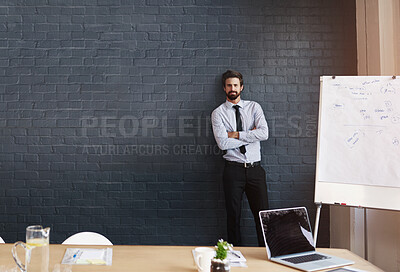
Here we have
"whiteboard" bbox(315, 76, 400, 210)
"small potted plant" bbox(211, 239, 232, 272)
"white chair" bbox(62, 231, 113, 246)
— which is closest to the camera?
"small potted plant" bbox(211, 239, 232, 272)

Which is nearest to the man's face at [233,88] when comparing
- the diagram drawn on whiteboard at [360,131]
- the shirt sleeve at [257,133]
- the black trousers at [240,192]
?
the shirt sleeve at [257,133]

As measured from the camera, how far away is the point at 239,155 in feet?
11.0

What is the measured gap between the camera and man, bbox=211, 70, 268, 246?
329 centimetres

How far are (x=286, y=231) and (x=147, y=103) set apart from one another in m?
2.41

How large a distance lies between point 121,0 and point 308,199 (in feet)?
10.1

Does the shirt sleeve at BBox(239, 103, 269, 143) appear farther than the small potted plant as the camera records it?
Yes

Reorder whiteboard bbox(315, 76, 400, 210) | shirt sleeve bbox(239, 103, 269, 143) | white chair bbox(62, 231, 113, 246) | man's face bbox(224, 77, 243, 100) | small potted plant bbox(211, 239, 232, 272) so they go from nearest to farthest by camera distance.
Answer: small potted plant bbox(211, 239, 232, 272), white chair bbox(62, 231, 113, 246), whiteboard bbox(315, 76, 400, 210), shirt sleeve bbox(239, 103, 269, 143), man's face bbox(224, 77, 243, 100)

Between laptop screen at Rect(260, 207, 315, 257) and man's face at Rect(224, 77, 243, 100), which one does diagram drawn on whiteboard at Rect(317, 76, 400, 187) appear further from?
man's face at Rect(224, 77, 243, 100)

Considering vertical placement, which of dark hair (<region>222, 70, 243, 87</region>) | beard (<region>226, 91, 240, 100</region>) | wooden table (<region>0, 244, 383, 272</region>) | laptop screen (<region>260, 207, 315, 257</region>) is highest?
dark hair (<region>222, 70, 243, 87</region>)

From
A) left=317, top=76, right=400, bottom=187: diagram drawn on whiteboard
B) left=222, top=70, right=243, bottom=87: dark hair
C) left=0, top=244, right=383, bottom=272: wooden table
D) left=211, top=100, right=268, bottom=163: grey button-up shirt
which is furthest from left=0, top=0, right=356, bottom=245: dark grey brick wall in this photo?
left=0, top=244, right=383, bottom=272: wooden table

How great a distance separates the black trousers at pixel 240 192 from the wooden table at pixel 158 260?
5.15 feet

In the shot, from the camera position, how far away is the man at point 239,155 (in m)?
3.29

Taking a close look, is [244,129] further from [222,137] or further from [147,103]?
[147,103]

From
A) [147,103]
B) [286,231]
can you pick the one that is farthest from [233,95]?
[286,231]
